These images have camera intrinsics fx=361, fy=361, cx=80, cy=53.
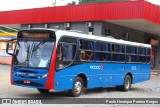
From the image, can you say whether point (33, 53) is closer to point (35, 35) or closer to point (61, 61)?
point (35, 35)

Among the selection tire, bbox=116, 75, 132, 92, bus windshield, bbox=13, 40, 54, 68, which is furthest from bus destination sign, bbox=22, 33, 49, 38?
tire, bbox=116, 75, 132, 92

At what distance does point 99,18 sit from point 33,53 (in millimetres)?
16458

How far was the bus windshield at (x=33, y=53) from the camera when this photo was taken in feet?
42.4

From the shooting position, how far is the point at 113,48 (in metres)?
17.1

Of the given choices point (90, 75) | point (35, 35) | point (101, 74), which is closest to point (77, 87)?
point (90, 75)

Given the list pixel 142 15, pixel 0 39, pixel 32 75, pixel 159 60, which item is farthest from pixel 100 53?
pixel 159 60

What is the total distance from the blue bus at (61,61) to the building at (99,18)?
444 inches

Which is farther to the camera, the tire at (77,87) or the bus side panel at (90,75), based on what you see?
the tire at (77,87)

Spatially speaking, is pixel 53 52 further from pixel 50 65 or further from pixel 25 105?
pixel 25 105

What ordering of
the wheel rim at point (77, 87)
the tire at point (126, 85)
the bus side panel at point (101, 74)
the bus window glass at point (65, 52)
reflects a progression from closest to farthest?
the bus window glass at point (65, 52) → the bus side panel at point (101, 74) → the wheel rim at point (77, 87) → the tire at point (126, 85)

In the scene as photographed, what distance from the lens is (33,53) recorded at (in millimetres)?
13195

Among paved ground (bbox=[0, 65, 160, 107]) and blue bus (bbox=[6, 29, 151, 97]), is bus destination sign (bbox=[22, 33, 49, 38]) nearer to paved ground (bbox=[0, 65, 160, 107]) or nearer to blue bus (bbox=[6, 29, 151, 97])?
blue bus (bbox=[6, 29, 151, 97])

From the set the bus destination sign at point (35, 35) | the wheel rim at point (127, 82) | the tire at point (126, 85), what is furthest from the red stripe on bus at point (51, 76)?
the wheel rim at point (127, 82)

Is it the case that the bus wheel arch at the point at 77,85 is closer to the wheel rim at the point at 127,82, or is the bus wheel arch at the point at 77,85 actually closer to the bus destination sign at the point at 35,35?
the bus destination sign at the point at 35,35
